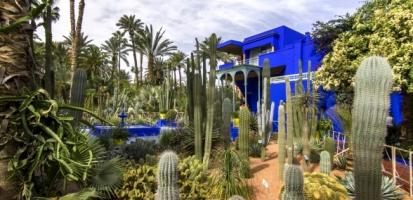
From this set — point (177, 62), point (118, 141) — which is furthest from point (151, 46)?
point (118, 141)

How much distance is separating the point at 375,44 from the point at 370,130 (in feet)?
26.8

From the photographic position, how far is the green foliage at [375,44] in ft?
31.1

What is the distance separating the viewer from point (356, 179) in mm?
3654

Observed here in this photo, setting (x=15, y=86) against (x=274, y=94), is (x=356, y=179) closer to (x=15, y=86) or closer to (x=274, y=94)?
(x=15, y=86)

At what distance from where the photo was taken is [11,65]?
6.90ft

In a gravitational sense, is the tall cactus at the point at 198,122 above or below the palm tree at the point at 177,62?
below

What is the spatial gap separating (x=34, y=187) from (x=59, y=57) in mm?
29765

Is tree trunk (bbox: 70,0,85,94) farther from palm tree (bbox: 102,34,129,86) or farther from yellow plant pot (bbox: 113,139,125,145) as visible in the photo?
palm tree (bbox: 102,34,129,86)

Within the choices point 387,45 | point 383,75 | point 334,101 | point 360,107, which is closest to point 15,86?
point 360,107

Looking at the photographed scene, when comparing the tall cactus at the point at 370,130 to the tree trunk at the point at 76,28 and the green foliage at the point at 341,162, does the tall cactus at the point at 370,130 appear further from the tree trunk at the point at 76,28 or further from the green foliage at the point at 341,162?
the tree trunk at the point at 76,28

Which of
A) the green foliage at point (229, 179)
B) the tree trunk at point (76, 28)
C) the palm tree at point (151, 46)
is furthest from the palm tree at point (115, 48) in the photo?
the green foliage at point (229, 179)

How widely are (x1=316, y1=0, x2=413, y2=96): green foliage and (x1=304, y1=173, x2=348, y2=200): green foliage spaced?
560 centimetres

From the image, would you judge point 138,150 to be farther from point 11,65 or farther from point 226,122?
point 11,65

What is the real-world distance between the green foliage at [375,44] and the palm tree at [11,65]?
9838mm
